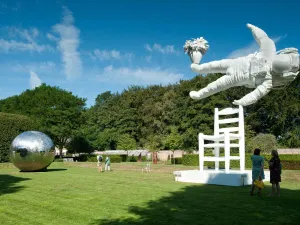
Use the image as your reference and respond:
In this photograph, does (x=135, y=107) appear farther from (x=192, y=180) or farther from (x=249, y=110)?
(x=192, y=180)

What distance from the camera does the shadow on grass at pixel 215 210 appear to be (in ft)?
23.9

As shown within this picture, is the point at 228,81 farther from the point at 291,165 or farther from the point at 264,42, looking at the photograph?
the point at 291,165

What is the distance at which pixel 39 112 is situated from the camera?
4712cm

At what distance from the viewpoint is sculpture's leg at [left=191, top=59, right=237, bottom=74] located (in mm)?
12250

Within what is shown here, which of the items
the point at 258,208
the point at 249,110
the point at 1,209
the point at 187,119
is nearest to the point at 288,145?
the point at 249,110

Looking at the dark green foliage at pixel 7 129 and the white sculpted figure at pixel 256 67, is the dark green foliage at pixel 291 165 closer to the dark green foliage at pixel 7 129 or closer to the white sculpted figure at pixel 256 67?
the white sculpted figure at pixel 256 67

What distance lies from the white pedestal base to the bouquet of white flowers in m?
5.27

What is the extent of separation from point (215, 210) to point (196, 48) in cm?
647

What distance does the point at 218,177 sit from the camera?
14.7 metres

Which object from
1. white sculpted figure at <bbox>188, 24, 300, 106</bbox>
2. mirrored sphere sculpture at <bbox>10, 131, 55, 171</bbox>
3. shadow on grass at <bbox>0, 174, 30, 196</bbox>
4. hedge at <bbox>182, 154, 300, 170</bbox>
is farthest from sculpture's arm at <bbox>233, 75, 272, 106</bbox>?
hedge at <bbox>182, 154, 300, 170</bbox>

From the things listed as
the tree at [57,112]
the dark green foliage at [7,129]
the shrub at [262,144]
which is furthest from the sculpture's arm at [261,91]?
the tree at [57,112]

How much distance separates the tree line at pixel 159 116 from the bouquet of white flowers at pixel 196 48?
23.6 metres

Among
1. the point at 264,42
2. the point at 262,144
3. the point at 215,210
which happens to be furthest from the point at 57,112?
the point at 215,210

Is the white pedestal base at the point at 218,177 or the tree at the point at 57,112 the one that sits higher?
the tree at the point at 57,112
